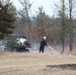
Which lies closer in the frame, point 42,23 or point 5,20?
point 5,20

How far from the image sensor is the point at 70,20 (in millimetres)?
37594

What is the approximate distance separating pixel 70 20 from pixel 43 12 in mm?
12298

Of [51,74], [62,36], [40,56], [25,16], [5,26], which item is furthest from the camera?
[25,16]

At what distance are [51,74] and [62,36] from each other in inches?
996

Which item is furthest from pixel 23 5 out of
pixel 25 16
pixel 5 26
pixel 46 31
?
pixel 5 26

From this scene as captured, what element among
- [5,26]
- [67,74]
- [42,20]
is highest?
[42,20]

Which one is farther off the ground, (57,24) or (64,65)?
(57,24)

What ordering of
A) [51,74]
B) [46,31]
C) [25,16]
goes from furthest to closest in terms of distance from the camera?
[25,16] → [46,31] → [51,74]

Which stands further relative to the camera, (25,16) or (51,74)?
(25,16)

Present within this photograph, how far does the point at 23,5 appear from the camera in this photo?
47594mm

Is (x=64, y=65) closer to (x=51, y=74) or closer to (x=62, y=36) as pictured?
(x=51, y=74)

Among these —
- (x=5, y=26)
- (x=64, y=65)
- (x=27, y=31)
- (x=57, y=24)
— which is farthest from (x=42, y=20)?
(x=64, y=65)

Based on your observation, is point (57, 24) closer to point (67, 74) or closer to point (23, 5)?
point (23, 5)

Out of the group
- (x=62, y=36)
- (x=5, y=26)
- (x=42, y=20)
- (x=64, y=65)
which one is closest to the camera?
(x=64, y=65)
